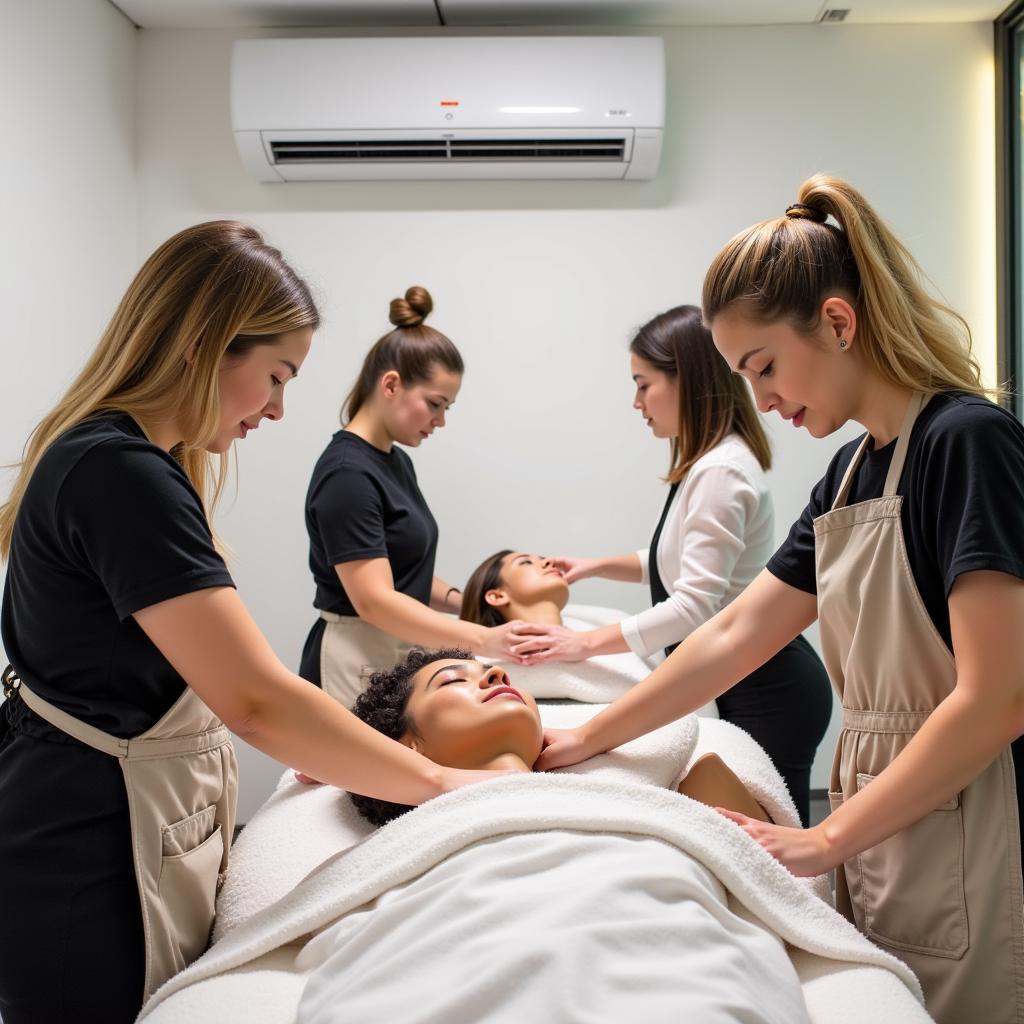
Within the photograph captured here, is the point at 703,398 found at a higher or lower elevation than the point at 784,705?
higher

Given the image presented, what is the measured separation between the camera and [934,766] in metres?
1.23

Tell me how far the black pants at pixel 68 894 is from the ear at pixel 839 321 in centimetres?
107

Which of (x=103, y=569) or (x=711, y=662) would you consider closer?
(x=103, y=569)

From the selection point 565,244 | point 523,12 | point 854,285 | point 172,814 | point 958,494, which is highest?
point 523,12

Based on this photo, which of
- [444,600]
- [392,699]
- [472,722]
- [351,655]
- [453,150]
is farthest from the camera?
[453,150]

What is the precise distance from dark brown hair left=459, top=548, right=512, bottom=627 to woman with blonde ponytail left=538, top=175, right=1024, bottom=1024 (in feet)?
4.37

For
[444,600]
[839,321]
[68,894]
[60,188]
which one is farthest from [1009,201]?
[68,894]

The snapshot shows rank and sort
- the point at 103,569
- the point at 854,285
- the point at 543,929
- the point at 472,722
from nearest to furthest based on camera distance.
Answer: the point at 543,929 < the point at 103,569 < the point at 854,285 < the point at 472,722

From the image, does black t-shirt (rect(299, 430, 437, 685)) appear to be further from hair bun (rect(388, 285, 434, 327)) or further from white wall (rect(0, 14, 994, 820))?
white wall (rect(0, 14, 994, 820))

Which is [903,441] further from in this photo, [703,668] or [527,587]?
[527,587]

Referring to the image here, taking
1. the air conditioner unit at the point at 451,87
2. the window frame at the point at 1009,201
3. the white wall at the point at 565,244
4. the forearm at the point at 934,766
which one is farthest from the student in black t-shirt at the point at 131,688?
the window frame at the point at 1009,201

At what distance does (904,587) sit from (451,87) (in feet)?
8.74

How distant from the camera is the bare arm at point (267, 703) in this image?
Result: 1.19 metres

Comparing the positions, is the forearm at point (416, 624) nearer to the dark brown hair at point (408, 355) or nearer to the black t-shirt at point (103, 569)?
the dark brown hair at point (408, 355)
